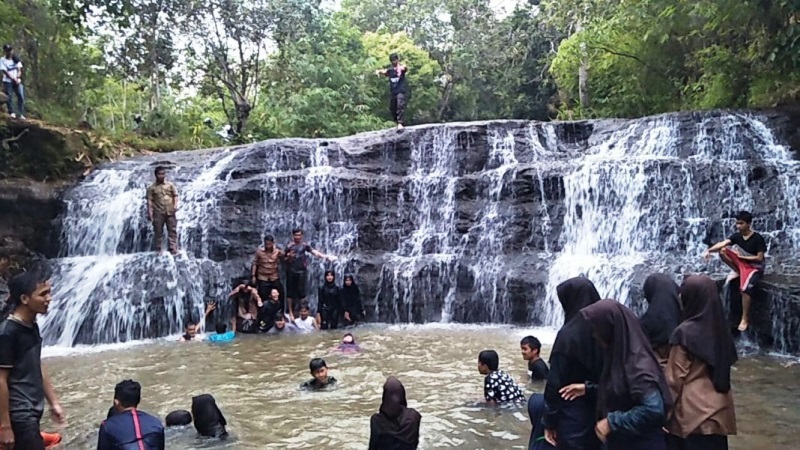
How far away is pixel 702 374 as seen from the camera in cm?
370

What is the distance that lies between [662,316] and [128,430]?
3.11m

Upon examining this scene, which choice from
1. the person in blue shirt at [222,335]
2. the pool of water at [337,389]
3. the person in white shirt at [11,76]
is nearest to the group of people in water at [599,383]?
the pool of water at [337,389]

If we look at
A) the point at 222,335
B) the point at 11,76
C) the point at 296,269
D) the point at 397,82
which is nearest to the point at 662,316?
the point at 222,335

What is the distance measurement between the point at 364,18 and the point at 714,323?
127 feet

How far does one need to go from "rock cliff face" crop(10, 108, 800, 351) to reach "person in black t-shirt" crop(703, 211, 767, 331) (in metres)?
1.12

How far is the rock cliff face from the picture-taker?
1230cm

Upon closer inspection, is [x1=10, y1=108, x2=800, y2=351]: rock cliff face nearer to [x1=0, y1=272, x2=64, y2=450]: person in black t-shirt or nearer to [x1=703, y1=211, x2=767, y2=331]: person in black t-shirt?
[x1=703, y1=211, x2=767, y2=331]: person in black t-shirt

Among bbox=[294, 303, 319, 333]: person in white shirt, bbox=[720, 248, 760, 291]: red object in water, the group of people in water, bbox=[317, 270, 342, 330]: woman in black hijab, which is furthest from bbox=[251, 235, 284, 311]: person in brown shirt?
the group of people in water

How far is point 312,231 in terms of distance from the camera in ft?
48.0

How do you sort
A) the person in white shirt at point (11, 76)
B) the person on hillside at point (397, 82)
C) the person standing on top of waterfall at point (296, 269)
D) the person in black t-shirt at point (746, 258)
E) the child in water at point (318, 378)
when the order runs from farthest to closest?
the person on hillside at point (397, 82)
the person in white shirt at point (11, 76)
the person standing on top of waterfall at point (296, 269)
the person in black t-shirt at point (746, 258)
the child in water at point (318, 378)

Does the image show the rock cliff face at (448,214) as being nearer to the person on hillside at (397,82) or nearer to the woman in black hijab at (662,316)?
the person on hillside at (397,82)

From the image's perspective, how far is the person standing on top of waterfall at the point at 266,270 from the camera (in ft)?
41.5

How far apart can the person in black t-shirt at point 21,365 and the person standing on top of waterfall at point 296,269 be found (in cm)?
883

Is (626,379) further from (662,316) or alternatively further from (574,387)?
(662,316)
